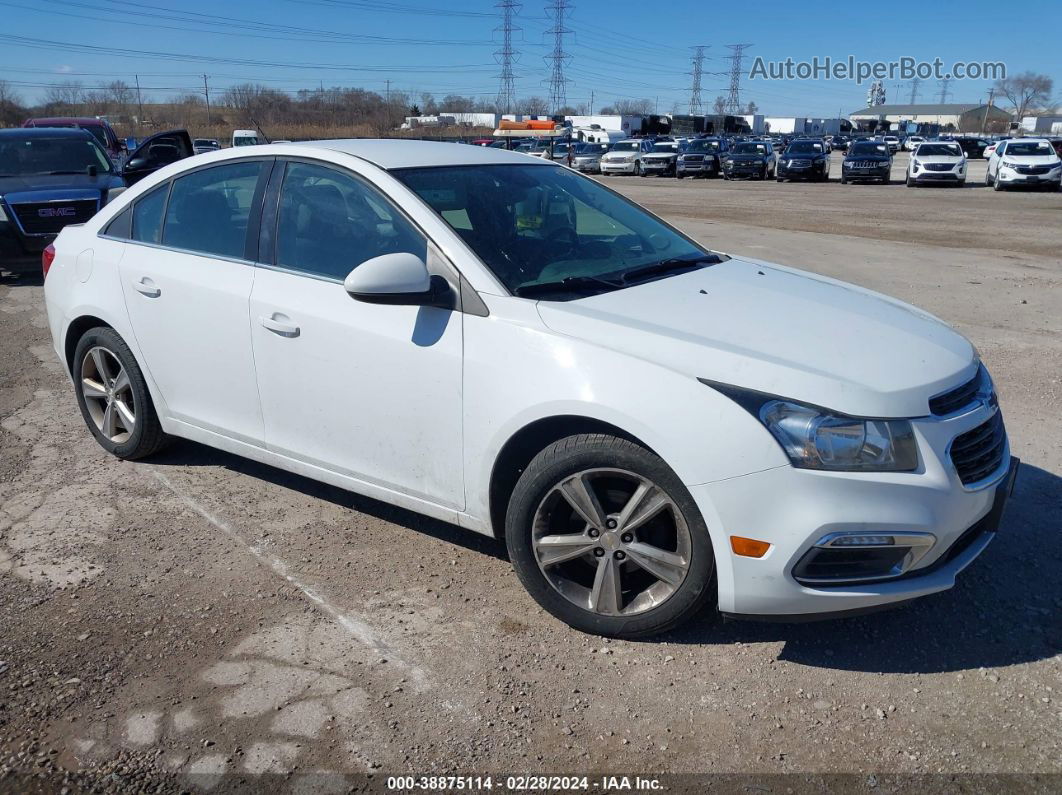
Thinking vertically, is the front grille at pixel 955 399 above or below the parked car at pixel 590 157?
above

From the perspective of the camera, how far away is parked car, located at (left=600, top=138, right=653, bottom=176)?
139 ft

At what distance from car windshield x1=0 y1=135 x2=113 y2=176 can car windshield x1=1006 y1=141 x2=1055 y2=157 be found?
28855mm

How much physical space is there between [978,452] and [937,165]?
31951 mm

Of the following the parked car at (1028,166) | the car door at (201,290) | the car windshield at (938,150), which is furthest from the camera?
the car windshield at (938,150)

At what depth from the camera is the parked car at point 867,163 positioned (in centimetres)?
3400

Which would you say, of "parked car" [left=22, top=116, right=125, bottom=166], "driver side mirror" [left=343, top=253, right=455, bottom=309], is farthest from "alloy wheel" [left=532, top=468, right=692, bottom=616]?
"parked car" [left=22, top=116, right=125, bottom=166]

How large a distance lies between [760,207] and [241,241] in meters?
21.4

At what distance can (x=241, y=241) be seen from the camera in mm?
4094

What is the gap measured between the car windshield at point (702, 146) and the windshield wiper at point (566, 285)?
39026mm

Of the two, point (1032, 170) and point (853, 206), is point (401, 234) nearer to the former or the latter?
point (853, 206)

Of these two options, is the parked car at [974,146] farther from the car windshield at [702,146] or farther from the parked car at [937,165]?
the parked car at [937,165]

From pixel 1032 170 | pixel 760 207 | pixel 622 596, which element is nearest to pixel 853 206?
pixel 760 207

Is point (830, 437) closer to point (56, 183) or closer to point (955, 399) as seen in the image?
point (955, 399)

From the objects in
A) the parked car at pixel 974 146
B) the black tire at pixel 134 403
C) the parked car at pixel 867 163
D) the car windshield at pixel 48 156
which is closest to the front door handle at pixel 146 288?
the black tire at pixel 134 403
